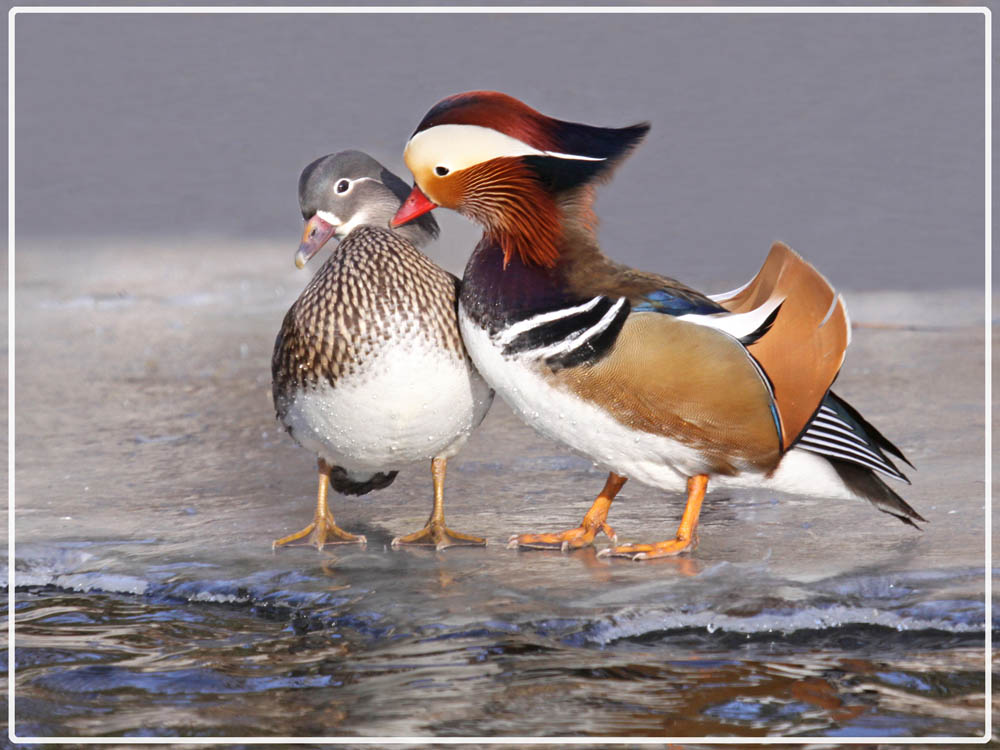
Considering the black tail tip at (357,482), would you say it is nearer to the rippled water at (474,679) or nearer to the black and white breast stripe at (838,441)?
the rippled water at (474,679)

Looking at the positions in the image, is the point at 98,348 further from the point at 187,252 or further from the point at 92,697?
the point at 92,697

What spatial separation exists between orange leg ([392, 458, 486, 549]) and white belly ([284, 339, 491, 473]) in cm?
8

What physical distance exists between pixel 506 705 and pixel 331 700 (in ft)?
1.20

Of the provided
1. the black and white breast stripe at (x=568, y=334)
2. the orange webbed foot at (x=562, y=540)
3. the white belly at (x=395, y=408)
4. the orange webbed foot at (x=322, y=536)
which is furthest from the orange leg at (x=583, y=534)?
the black and white breast stripe at (x=568, y=334)

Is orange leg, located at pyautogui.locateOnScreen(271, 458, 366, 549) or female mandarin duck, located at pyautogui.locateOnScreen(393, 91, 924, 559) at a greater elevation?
female mandarin duck, located at pyautogui.locateOnScreen(393, 91, 924, 559)

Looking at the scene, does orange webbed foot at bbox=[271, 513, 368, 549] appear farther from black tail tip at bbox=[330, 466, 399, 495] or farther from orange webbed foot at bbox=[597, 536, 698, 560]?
orange webbed foot at bbox=[597, 536, 698, 560]

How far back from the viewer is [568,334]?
→ 3.25m

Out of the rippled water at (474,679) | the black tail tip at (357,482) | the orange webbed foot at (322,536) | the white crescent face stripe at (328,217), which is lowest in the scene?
the rippled water at (474,679)

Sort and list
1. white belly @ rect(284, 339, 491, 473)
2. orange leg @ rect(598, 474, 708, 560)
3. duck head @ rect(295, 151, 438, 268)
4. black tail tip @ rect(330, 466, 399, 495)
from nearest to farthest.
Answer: white belly @ rect(284, 339, 491, 473) → orange leg @ rect(598, 474, 708, 560) → duck head @ rect(295, 151, 438, 268) → black tail tip @ rect(330, 466, 399, 495)

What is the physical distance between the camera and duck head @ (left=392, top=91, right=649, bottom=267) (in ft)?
10.9

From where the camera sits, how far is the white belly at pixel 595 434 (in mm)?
3273

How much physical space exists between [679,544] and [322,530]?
38.4 inches

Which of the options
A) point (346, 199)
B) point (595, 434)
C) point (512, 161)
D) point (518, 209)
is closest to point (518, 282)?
point (518, 209)

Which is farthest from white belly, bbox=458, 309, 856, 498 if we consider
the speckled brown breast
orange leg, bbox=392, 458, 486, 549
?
orange leg, bbox=392, 458, 486, 549
